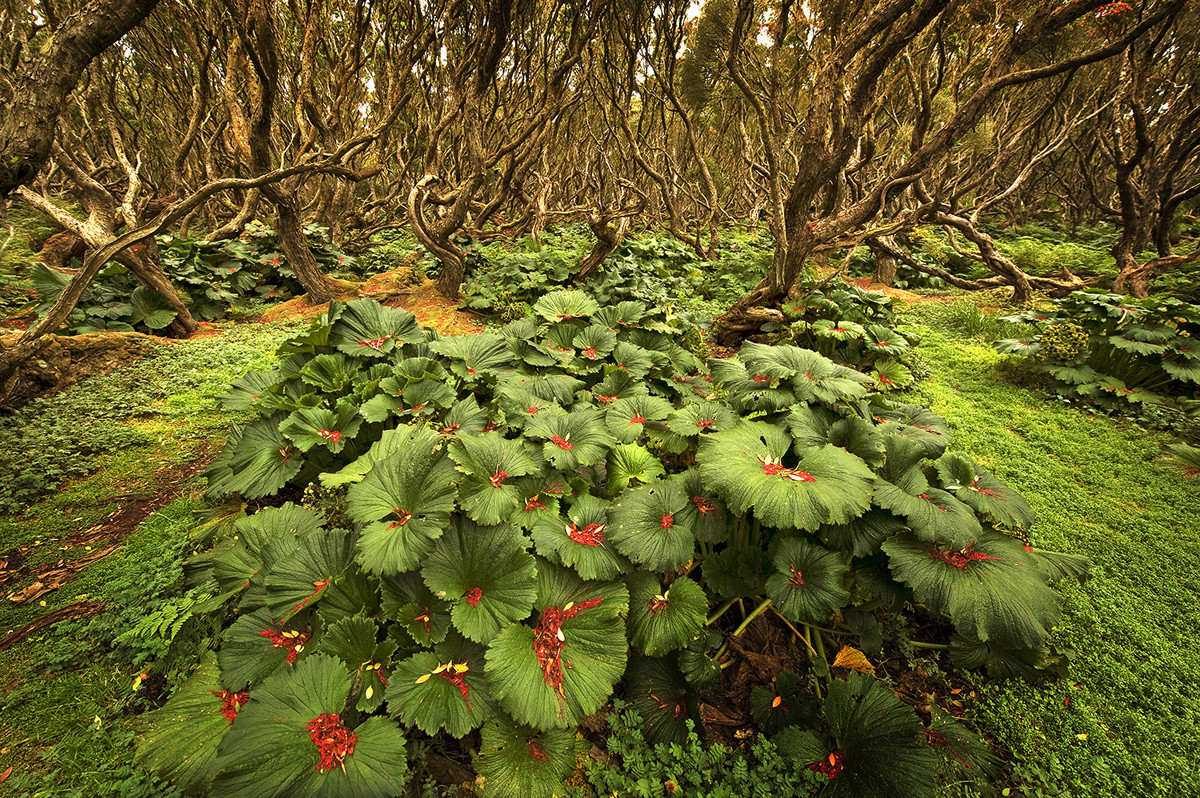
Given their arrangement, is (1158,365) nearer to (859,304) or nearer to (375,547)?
(859,304)

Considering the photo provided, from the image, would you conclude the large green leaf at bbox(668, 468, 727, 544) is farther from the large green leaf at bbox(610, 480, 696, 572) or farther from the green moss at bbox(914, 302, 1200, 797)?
the green moss at bbox(914, 302, 1200, 797)

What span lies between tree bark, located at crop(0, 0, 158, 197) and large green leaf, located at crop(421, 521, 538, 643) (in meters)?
3.29

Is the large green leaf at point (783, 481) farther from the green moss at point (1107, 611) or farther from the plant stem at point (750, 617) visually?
the green moss at point (1107, 611)

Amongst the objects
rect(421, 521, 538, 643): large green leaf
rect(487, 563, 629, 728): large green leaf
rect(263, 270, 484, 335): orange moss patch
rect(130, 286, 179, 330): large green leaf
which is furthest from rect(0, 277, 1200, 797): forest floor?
rect(263, 270, 484, 335): orange moss patch

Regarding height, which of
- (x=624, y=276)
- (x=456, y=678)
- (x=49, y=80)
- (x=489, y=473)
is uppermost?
(x=49, y=80)

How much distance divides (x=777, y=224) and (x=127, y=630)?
6866 mm

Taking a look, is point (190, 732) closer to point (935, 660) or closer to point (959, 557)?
point (959, 557)

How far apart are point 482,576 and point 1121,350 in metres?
6.28

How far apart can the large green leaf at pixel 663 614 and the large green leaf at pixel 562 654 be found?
11cm

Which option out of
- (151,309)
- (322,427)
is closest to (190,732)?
(322,427)

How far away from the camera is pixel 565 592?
1.82 metres

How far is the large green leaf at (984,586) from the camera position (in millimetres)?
1622

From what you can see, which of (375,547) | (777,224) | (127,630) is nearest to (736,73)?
(777,224)

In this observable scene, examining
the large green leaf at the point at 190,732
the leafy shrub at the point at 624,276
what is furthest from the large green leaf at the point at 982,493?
the leafy shrub at the point at 624,276
